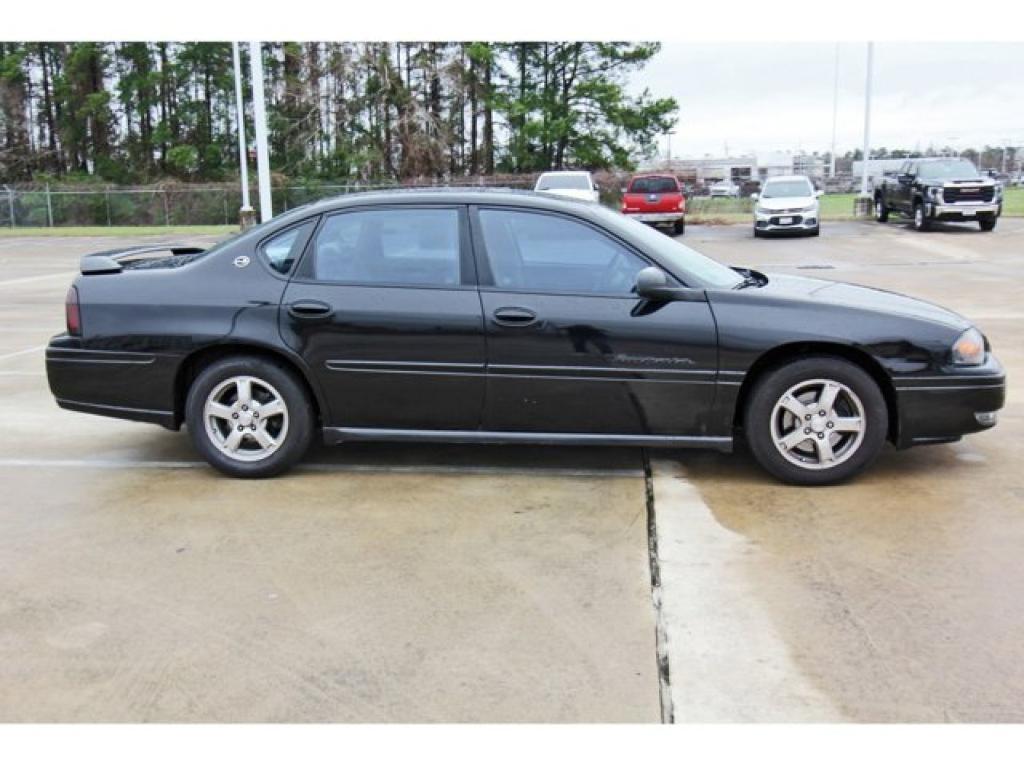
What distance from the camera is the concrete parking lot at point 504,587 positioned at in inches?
122

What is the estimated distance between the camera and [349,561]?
4191 millimetres

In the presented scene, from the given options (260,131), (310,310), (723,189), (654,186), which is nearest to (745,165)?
(723,189)

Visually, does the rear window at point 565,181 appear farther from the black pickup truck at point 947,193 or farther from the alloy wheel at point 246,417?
the alloy wheel at point 246,417

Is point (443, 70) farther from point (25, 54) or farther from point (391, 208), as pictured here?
point (391, 208)

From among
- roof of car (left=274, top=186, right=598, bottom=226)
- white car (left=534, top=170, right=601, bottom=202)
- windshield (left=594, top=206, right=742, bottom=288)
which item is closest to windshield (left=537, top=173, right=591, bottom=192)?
white car (left=534, top=170, right=601, bottom=202)

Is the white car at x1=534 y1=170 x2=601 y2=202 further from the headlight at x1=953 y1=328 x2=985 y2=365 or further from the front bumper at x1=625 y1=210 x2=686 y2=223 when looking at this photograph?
the headlight at x1=953 y1=328 x2=985 y2=365

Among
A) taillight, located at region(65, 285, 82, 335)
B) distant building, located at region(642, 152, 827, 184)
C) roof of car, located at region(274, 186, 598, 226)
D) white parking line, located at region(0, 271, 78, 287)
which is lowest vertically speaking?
white parking line, located at region(0, 271, 78, 287)

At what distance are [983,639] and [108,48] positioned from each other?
2266 inches

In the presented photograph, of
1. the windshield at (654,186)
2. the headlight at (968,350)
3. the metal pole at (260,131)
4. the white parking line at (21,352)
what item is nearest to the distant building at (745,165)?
the windshield at (654,186)

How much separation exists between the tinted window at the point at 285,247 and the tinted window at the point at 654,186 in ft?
79.8

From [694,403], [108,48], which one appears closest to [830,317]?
[694,403]

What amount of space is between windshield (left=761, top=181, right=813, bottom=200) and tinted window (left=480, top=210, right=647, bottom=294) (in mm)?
22065

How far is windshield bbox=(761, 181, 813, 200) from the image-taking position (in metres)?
25.9

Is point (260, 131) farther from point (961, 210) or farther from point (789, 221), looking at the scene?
point (961, 210)
